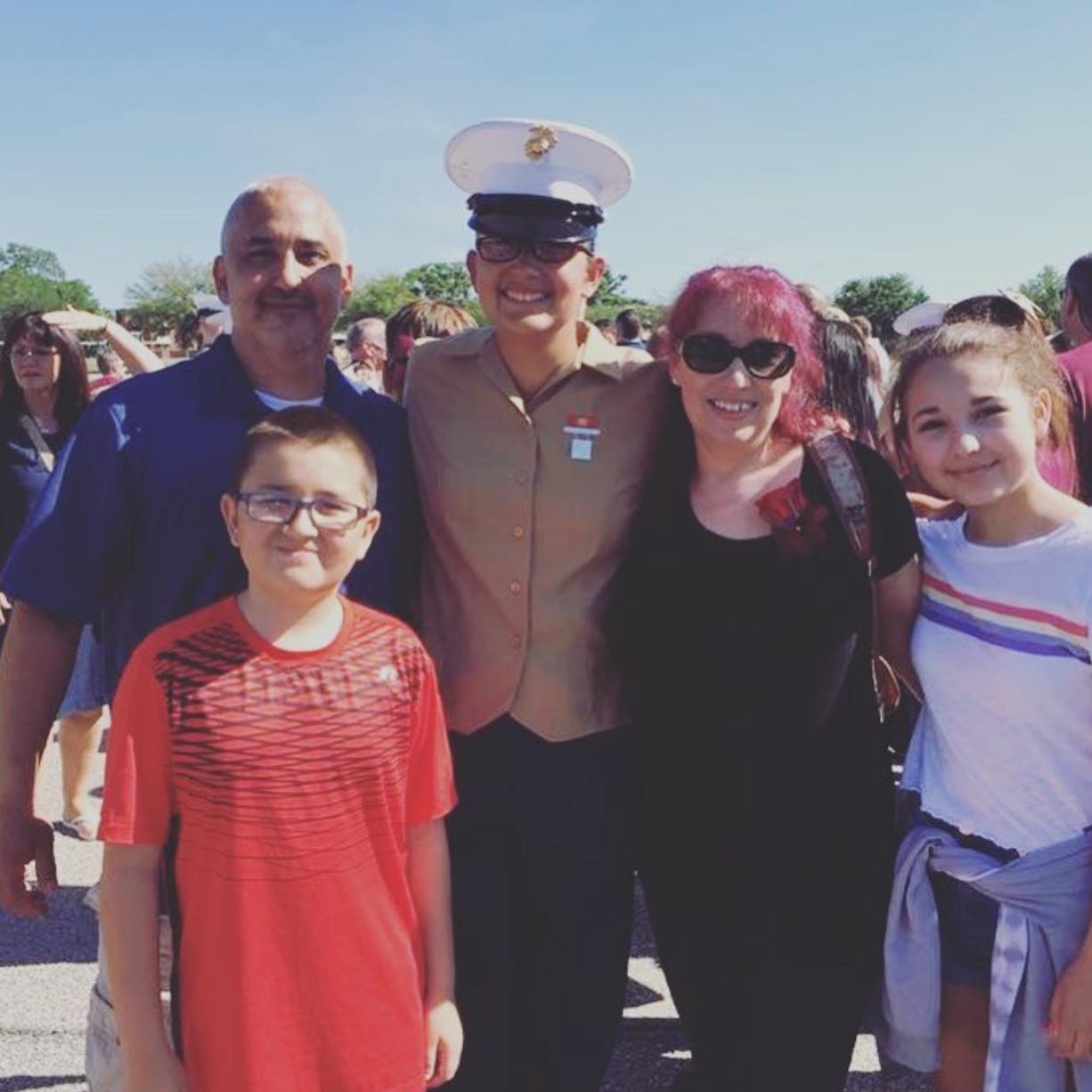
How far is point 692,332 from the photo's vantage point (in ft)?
7.64

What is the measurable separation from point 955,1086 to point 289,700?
4.94 feet

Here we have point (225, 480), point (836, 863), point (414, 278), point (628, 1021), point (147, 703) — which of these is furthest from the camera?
point (414, 278)

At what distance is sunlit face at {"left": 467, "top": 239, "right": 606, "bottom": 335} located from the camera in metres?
2.44

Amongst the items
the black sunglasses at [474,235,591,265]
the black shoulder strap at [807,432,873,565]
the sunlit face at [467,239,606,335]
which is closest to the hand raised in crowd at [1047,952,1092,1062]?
the black shoulder strap at [807,432,873,565]

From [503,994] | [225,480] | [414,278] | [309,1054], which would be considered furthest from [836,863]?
[414,278]

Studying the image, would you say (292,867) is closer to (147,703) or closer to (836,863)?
(147,703)

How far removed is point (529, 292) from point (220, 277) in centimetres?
66

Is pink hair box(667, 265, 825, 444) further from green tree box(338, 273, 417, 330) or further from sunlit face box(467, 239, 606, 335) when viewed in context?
green tree box(338, 273, 417, 330)

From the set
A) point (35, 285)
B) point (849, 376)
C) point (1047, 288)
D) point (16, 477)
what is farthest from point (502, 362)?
point (35, 285)

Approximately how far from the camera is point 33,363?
4.92 m

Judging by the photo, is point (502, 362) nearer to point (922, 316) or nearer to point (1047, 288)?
point (922, 316)

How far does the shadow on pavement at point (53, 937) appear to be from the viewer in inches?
150

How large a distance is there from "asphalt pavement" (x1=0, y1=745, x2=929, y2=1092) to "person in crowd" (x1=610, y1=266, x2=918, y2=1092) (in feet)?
2.59

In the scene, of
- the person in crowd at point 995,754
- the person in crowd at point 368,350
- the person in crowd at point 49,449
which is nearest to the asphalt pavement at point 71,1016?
the person in crowd at point 49,449
